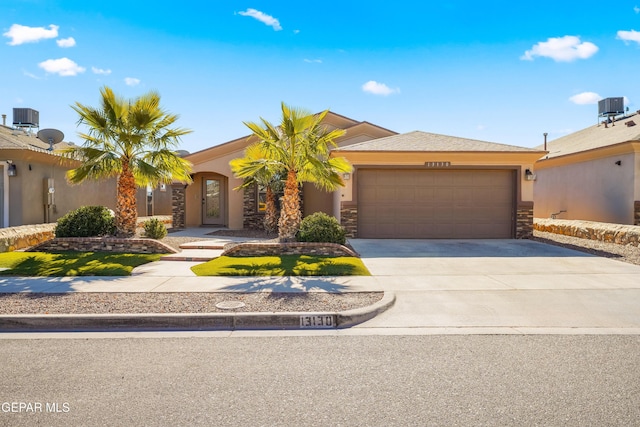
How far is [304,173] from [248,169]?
5.35 ft

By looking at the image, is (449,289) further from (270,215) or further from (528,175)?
(270,215)

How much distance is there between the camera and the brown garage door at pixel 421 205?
50.6 feet

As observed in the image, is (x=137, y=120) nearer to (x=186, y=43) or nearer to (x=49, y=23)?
(x=49, y=23)

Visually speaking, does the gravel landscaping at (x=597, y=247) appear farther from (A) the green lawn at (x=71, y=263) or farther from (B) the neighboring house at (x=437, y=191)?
(A) the green lawn at (x=71, y=263)

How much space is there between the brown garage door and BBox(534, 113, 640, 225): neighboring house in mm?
4772

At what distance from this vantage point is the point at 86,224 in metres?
12.5

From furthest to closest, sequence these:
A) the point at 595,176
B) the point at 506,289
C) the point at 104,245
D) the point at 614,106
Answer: the point at 614,106, the point at 595,176, the point at 104,245, the point at 506,289

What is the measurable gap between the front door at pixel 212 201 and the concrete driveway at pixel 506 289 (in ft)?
34.0

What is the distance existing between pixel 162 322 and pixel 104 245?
7.60m

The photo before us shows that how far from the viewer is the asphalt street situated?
3.26 m

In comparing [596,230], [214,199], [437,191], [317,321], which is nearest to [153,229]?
[214,199]

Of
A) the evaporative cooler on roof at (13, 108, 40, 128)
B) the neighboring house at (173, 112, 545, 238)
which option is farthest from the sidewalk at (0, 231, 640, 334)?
the evaporative cooler on roof at (13, 108, 40, 128)

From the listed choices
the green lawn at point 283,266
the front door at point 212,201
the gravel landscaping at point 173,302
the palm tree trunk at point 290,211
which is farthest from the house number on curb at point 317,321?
the front door at point 212,201

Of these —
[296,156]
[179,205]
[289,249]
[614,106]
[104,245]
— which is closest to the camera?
[289,249]
